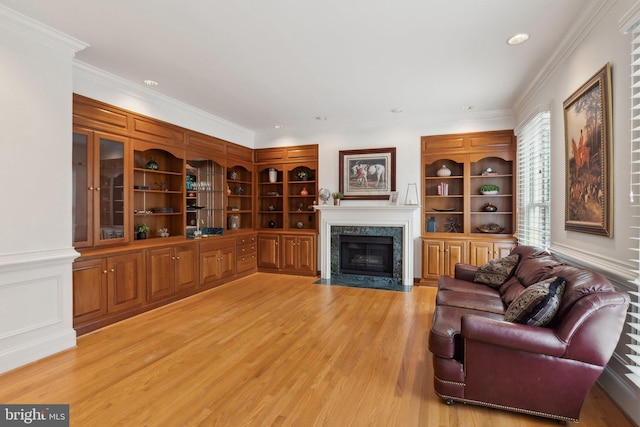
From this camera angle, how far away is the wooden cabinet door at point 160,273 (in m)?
4.23

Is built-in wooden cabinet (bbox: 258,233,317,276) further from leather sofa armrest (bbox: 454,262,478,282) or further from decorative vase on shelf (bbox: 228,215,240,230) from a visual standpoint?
leather sofa armrest (bbox: 454,262,478,282)

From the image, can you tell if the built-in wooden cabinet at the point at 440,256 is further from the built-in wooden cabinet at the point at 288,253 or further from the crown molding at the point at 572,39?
the crown molding at the point at 572,39

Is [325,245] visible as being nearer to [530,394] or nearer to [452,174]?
[452,174]

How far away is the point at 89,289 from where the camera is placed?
11.4 feet

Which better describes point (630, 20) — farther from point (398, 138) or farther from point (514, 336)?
point (398, 138)

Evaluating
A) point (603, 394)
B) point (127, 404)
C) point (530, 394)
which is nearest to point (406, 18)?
point (530, 394)

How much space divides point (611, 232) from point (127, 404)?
3.57m

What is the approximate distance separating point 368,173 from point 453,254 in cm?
205

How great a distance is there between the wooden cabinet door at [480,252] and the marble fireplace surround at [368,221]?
3.16 ft

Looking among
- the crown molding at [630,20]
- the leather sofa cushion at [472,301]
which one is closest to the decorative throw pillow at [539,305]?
the leather sofa cushion at [472,301]

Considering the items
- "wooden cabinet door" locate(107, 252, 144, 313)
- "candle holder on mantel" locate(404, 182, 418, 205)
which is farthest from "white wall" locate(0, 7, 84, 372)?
"candle holder on mantel" locate(404, 182, 418, 205)

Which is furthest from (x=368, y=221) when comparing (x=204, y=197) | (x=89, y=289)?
(x=89, y=289)

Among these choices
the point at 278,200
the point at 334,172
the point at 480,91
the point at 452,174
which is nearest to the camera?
the point at 480,91

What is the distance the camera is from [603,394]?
2.32 m
